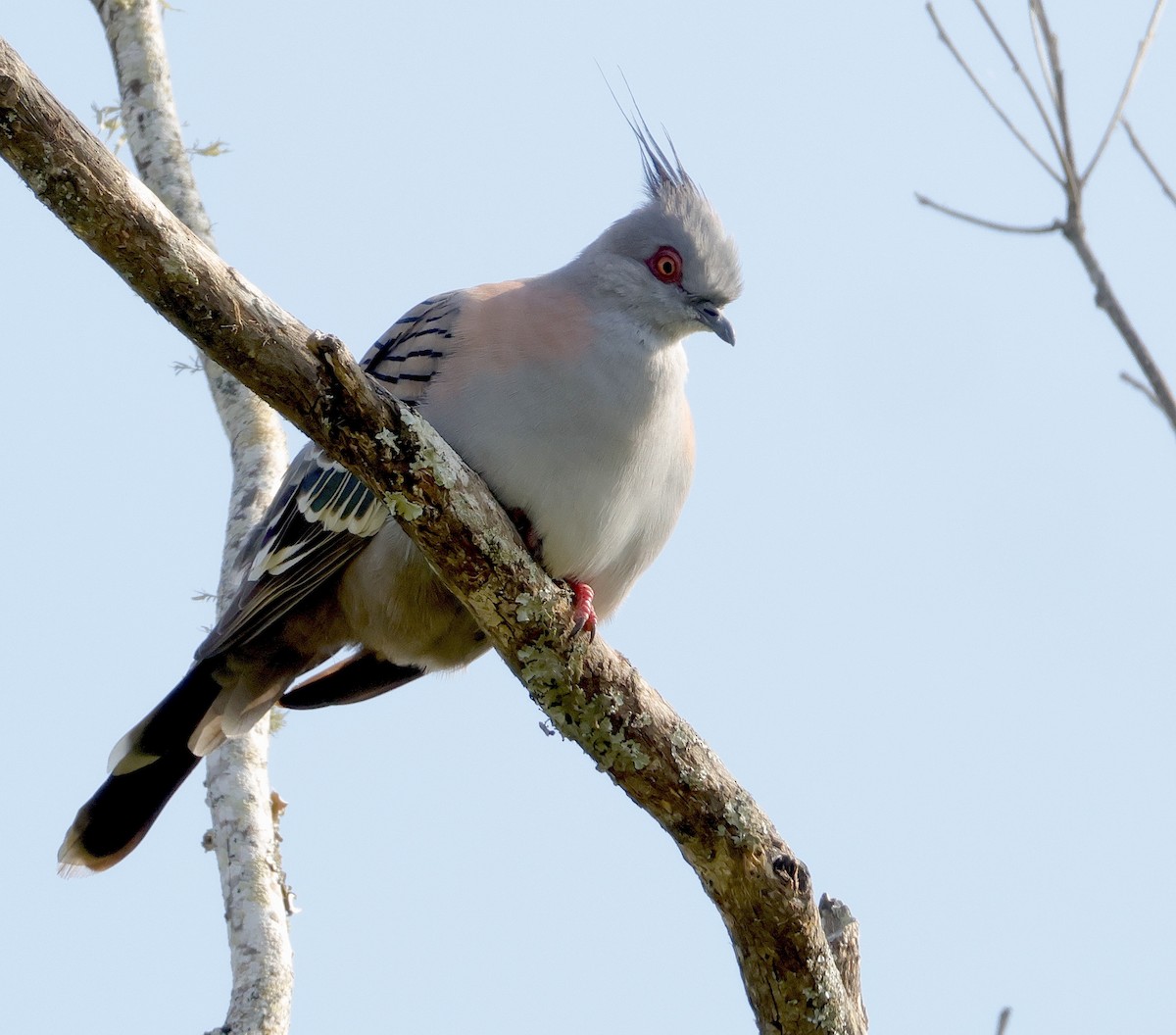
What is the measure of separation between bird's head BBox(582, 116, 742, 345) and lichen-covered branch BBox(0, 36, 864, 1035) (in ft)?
4.19

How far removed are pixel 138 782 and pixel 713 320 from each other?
261 centimetres

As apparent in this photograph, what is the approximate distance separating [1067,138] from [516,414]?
1.99 meters

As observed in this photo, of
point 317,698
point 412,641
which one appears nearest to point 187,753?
point 317,698

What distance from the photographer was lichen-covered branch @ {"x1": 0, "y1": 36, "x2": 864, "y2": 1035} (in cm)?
312

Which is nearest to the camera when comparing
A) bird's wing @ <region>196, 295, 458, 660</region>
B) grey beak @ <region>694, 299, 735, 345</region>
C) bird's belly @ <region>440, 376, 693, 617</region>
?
bird's belly @ <region>440, 376, 693, 617</region>

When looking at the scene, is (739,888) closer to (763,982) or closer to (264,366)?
(763,982)

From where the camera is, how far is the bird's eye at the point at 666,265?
4.88 m

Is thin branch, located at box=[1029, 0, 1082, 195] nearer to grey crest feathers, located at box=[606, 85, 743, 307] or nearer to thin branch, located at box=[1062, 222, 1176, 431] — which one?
thin branch, located at box=[1062, 222, 1176, 431]

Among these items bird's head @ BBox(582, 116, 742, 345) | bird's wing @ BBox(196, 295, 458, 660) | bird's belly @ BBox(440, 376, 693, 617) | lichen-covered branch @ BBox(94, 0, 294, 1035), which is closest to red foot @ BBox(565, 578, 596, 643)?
bird's belly @ BBox(440, 376, 693, 617)

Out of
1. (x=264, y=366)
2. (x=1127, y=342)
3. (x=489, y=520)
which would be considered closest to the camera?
(x=1127, y=342)

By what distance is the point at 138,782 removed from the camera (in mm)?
5148

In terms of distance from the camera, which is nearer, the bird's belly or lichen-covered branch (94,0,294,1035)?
the bird's belly

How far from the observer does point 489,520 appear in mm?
3666

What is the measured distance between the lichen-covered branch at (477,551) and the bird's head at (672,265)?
4.19 ft
